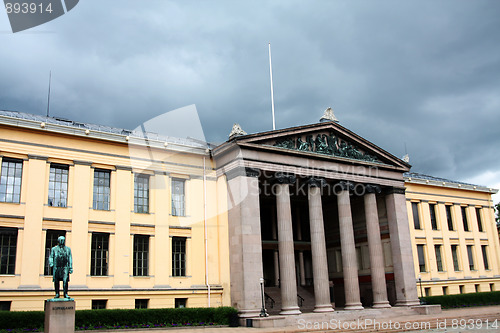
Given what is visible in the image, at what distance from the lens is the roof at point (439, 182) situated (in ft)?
166

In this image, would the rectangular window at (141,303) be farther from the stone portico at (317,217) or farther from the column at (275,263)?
the column at (275,263)

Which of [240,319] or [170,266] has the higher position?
[170,266]

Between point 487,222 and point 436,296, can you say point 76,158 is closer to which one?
point 436,296

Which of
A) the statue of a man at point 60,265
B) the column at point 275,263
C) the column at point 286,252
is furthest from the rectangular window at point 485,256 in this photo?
the statue of a man at point 60,265

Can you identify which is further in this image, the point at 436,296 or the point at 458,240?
the point at 458,240

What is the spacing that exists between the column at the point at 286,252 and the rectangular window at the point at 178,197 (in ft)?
22.3

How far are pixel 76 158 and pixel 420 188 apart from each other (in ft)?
113

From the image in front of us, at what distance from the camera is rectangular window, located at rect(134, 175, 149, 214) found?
33875 mm

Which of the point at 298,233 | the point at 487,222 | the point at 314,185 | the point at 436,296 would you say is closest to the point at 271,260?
the point at 298,233

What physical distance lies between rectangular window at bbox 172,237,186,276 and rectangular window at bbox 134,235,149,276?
6.38 feet

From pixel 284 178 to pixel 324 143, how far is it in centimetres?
508

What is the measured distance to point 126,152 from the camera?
33781mm

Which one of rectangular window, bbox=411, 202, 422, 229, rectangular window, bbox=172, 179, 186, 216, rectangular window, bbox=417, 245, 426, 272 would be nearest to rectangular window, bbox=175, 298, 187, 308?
rectangular window, bbox=172, 179, 186, 216

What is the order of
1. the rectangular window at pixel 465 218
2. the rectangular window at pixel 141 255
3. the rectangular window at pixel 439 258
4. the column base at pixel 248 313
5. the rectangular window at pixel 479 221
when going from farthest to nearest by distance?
1. the rectangular window at pixel 479 221
2. the rectangular window at pixel 465 218
3. the rectangular window at pixel 439 258
4. the rectangular window at pixel 141 255
5. the column base at pixel 248 313
